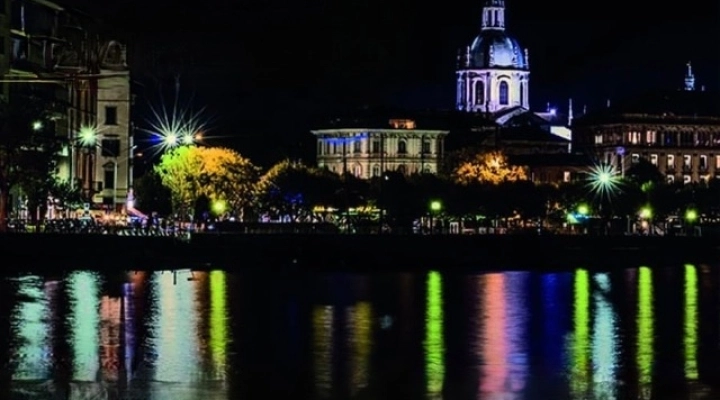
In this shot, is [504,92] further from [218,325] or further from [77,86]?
[218,325]

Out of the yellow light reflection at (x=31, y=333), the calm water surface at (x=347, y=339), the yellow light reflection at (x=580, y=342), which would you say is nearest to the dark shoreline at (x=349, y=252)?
the calm water surface at (x=347, y=339)

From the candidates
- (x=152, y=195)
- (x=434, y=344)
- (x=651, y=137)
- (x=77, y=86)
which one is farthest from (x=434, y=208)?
(x=434, y=344)

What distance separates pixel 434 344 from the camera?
3609 cm

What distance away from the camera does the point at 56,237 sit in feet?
197

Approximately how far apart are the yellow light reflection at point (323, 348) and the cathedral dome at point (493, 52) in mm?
147097

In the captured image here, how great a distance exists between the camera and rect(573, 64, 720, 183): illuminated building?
167250 mm

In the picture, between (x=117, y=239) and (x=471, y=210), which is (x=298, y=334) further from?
(x=471, y=210)

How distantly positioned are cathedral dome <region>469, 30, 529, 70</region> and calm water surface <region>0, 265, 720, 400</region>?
133896 millimetres

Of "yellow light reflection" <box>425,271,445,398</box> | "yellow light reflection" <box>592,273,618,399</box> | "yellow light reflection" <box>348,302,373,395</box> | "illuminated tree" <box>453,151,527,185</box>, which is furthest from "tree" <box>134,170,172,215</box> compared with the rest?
"yellow light reflection" <box>348,302,373,395</box>

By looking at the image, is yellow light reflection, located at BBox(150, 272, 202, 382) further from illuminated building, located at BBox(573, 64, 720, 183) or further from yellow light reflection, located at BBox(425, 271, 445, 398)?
illuminated building, located at BBox(573, 64, 720, 183)

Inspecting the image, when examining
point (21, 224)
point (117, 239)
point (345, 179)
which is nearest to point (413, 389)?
point (117, 239)

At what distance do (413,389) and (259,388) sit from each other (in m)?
2.54

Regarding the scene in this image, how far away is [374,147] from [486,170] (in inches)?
912

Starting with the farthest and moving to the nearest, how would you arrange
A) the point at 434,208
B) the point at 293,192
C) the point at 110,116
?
the point at 293,192, the point at 434,208, the point at 110,116
